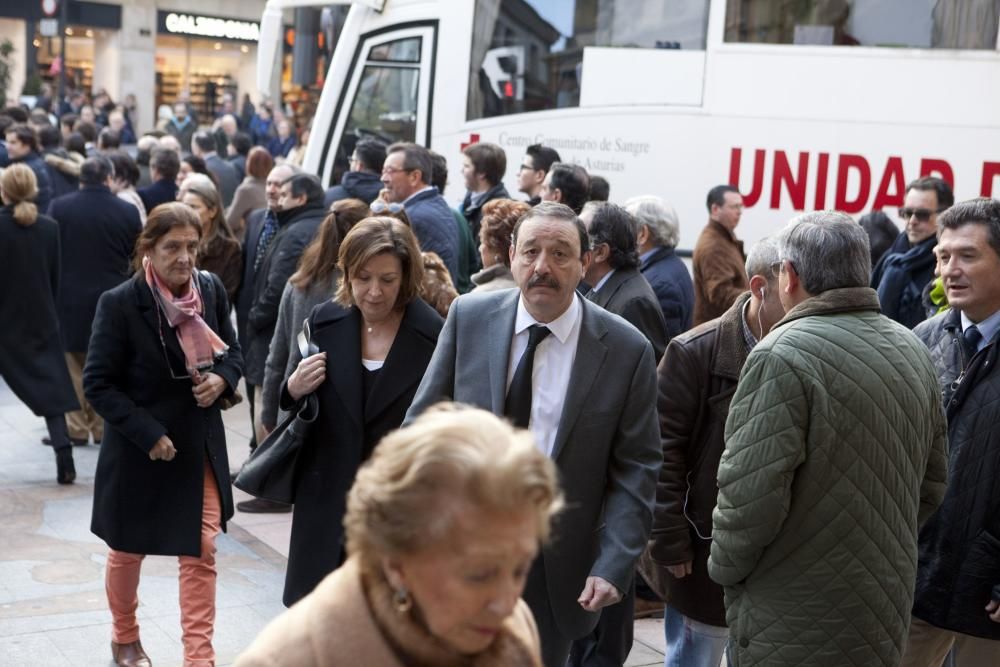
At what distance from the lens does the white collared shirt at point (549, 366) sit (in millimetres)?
3930

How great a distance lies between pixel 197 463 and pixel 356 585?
3.57 meters

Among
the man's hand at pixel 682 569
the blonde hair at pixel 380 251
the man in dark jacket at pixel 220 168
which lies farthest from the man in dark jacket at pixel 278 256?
the man in dark jacket at pixel 220 168

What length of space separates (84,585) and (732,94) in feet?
19.0

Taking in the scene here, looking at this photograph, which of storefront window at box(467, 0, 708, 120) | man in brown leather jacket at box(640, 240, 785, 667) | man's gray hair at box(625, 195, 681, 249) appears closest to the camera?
man in brown leather jacket at box(640, 240, 785, 667)

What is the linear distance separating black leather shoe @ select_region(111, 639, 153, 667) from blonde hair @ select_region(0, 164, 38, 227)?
3948 mm

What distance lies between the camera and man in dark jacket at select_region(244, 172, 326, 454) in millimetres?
7781

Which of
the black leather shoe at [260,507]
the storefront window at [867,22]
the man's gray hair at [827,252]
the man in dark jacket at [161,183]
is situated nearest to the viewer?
the man's gray hair at [827,252]

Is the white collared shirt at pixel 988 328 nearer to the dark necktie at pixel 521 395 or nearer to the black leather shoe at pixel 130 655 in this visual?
the dark necktie at pixel 521 395

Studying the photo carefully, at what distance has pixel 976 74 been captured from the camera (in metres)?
9.01

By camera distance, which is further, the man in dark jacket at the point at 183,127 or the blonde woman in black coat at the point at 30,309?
the man in dark jacket at the point at 183,127

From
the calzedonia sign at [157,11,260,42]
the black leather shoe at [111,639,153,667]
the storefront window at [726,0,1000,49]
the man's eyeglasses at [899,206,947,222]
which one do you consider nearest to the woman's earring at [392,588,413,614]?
the black leather shoe at [111,639,153,667]

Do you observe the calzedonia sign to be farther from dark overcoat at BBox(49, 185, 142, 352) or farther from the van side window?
dark overcoat at BBox(49, 185, 142, 352)

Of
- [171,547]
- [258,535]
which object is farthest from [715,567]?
[258,535]

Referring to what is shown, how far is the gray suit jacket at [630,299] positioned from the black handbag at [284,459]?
1.34 m
